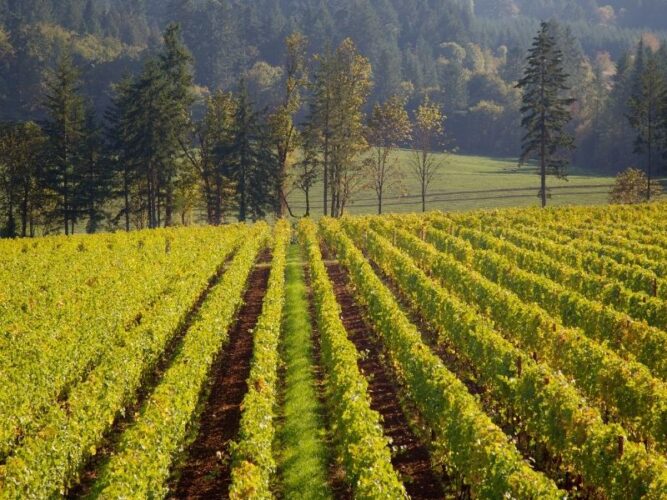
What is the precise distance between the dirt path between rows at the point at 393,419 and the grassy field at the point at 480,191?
52370 millimetres

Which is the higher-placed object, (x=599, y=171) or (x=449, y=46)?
(x=449, y=46)

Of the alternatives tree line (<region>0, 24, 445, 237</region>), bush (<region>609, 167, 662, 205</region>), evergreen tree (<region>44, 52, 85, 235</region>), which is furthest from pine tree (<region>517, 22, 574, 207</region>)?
evergreen tree (<region>44, 52, 85, 235</region>)

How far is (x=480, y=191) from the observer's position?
3590 inches

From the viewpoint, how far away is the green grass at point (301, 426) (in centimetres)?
1202

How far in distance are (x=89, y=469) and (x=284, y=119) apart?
159 ft

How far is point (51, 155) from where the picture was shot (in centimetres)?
5959

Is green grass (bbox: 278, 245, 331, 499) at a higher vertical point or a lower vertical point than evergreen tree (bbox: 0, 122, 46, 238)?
lower

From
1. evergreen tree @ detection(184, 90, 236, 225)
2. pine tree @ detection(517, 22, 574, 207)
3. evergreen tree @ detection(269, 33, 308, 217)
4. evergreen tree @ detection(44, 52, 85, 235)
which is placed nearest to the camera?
pine tree @ detection(517, 22, 574, 207)

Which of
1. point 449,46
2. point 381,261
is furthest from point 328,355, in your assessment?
point 449,46

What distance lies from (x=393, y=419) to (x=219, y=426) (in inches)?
150

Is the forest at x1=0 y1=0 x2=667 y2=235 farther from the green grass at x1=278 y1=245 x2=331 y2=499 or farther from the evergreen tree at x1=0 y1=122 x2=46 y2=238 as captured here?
the green grass at x1=278 y1=245 x2=331 y2=499

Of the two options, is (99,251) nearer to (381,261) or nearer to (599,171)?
(381,261)

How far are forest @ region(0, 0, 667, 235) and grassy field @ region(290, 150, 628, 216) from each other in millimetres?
4347

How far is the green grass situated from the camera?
12.0 metres
